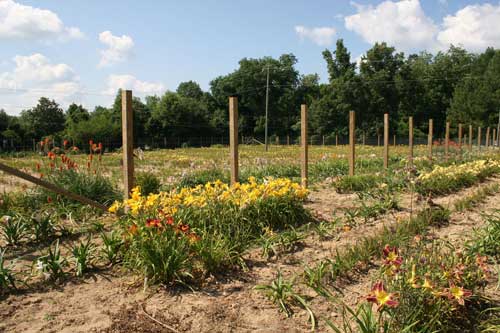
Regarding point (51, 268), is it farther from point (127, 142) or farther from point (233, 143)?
point (233, 143)

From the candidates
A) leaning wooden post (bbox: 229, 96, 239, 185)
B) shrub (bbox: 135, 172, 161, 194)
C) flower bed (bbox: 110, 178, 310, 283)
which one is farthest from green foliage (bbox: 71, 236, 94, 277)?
shrub (bbox: 135, 172, 161, 194)

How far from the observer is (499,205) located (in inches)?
231

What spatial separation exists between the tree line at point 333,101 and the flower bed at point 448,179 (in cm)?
2842

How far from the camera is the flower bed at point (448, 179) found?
6836mm

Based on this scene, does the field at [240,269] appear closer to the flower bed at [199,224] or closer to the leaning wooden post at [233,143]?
the flower bed at [199,224]

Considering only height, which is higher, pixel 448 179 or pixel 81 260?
pixel 448 179

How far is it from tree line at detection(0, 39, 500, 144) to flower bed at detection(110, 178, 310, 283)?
98.3ft

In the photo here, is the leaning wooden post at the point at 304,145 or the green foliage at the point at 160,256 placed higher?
the leaning wooden post at the point at 304,145

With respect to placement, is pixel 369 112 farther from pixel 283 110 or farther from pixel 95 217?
pixel 95 217

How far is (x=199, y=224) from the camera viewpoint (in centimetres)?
386

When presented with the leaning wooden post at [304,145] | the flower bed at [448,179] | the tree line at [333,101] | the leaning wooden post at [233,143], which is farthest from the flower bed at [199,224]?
the tree line at [333,101]

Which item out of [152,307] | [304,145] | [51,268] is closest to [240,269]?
[152,307]

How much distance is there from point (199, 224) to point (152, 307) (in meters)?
1.23

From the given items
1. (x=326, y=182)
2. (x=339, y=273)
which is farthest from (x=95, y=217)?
(x=326, y=182)
